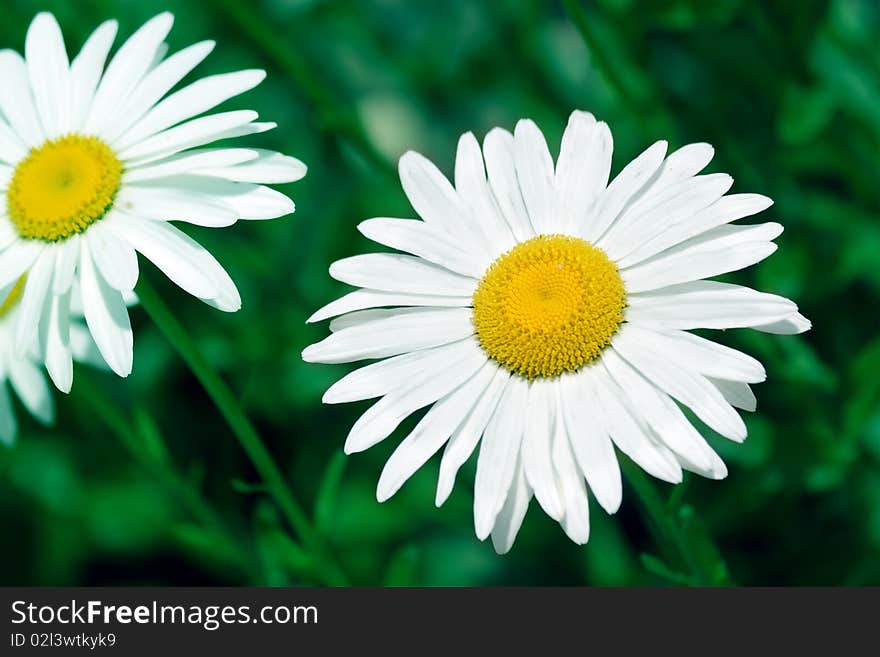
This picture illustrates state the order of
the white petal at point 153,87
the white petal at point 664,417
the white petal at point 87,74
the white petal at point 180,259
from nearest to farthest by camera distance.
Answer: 1. the white petal at point 664,417
2. the white petal at point 180,259
3. the white petal at point 153,87
4. the white petal at point 87,74

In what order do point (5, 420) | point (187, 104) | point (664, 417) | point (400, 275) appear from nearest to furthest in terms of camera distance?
point (664, 417) < point (400, 275) < point (187, 104) < point (5, 420)

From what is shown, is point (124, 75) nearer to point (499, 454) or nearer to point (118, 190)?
point (118, 190)

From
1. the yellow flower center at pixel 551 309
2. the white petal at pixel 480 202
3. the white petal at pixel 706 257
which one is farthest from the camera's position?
the white petal at pixel 480 202

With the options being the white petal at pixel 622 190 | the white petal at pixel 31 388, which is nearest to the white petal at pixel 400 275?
the white petal at pixel 622 190

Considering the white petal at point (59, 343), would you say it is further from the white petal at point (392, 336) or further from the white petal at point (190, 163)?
the white petal at point (392, 336)

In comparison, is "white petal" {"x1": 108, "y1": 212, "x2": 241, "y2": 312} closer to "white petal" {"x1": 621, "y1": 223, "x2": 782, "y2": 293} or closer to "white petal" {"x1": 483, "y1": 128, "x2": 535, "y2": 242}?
"white petal" {"x1": 483, "y1": 128, "x2": 535, "y2": 242}

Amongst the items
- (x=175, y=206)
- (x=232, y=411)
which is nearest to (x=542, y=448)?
(x=232, y=411)

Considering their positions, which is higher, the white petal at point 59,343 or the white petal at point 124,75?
the white petal at point 124,75
